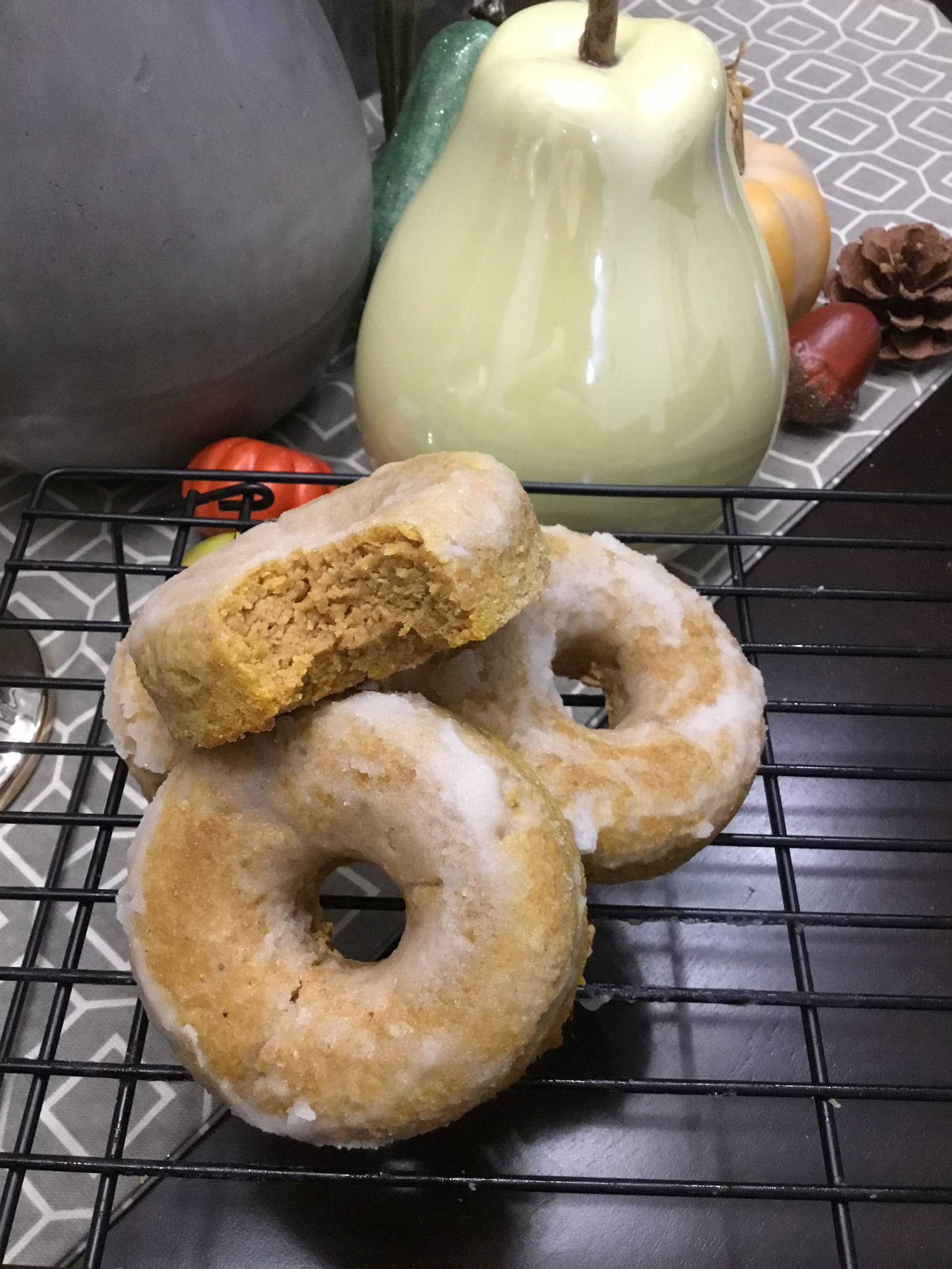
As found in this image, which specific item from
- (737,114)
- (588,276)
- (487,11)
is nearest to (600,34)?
(588,276)

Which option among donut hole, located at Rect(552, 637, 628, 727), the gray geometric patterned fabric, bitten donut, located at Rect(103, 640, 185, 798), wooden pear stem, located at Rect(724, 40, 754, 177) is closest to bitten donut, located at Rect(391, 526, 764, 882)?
donut hole, located at Rect(552, 637, 628, 727)

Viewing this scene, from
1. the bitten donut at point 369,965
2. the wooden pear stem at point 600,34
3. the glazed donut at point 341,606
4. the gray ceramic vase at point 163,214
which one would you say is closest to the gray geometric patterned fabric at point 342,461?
the gray ceramic vase at point 163,214

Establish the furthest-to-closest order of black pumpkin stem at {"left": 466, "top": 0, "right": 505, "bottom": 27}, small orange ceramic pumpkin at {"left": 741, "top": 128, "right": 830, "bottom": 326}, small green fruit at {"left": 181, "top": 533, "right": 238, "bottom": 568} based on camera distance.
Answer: black pumpkin stem at {"left": 466, "top": 0, "right": 505, "bottom": 27} → small orange ceramic pumpkin at {"left": 741, "top": 128, "right": 830, "bottom": 326} → small green fruit at {"left": 181, "top": 533, "right": 238, "bottom": 568}

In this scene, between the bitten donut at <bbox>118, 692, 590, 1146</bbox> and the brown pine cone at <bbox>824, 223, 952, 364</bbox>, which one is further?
the brown pine cone at <bbox>824, 223, 952, 364</bbox>

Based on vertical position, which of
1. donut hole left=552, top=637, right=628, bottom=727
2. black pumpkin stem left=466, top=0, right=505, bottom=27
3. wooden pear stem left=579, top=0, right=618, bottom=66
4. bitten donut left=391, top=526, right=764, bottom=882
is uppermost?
wooden pear stem left=579, top=0, right=618, bottom=66

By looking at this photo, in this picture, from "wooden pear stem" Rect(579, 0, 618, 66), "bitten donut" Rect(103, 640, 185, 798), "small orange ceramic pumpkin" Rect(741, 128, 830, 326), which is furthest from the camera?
"small orange ceramic pumpkin" Rect(741, 128, 830, 326)

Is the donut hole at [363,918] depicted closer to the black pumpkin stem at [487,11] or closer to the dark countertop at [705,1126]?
the dark countertop at [705,1126]

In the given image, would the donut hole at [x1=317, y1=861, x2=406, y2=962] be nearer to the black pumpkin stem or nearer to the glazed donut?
the glazed donut
